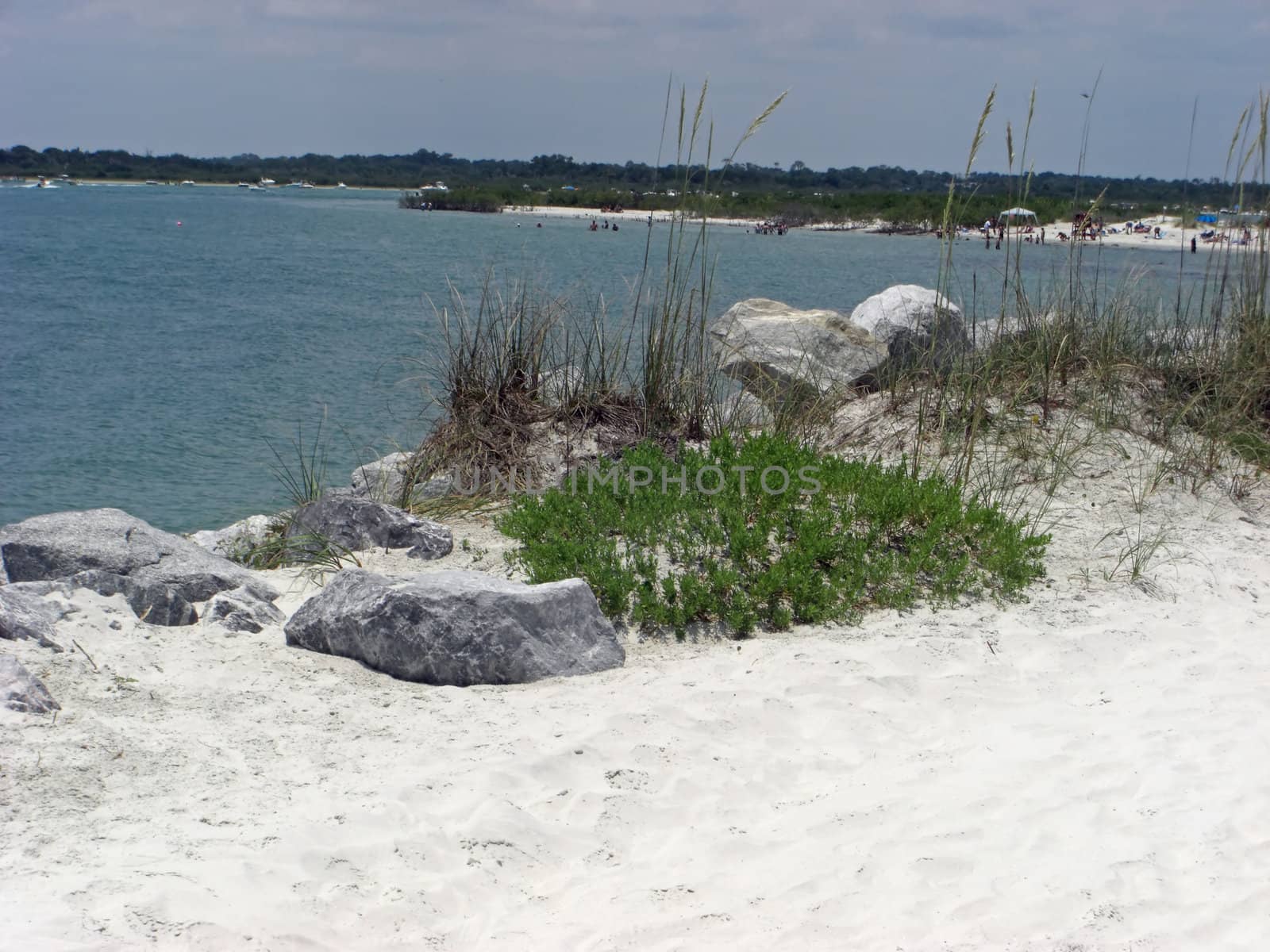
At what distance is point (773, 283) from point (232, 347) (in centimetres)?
1031

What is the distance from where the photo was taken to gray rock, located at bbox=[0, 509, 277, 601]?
430 centimetres

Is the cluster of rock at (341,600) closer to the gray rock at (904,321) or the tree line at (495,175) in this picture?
the gray rock at (904,321)

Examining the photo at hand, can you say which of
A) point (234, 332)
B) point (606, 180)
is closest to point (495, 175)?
point (606, 180)

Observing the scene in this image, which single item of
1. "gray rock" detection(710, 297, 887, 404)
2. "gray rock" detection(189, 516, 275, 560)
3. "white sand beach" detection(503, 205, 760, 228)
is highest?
"white sand beach" detection(503, 205, 760, 228)

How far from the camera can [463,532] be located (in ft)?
17.5

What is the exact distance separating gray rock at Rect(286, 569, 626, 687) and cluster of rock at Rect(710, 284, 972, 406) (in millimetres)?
3102

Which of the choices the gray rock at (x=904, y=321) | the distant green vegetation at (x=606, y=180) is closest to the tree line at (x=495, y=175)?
the distant green vegetation at (x=606, y=180)

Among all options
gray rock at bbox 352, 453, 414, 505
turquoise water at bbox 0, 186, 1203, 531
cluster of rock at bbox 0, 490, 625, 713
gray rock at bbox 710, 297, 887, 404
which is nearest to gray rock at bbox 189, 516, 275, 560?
gray rock at bbox 352, 453, 414, 505

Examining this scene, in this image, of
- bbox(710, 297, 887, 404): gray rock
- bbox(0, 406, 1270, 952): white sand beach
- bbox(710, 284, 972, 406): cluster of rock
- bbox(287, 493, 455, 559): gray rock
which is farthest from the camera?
bbox(710, 297, 887, 404): gray rock

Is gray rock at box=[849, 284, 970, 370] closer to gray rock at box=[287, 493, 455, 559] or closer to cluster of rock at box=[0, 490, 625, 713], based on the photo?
gray rock at box=[287, 493, 455, 559]

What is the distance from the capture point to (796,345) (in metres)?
7.89

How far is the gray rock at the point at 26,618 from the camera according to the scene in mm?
3498

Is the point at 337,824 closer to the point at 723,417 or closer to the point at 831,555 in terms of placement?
the point at 831,555

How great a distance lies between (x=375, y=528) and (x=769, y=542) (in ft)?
6.25
